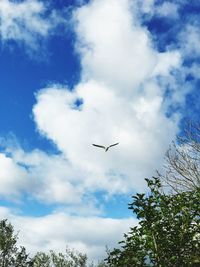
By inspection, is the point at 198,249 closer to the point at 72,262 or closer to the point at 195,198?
the point at 195,198

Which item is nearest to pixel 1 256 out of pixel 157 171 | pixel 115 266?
pixel 157 171

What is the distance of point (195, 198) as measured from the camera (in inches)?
385

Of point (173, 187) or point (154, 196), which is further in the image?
point (173, 187)

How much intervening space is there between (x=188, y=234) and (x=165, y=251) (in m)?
0.65

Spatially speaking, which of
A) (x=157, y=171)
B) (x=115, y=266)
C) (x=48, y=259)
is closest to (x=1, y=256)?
(x=48, y=259)

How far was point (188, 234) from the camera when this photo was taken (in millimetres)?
9211

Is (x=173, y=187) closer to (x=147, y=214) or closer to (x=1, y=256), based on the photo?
(x=147, y=214)

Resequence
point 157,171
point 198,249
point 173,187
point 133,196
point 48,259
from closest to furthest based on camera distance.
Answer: point 198,249
point 133,196
point 173,187
point 157,171
point 48,259

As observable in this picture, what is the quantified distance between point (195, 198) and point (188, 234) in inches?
38.2

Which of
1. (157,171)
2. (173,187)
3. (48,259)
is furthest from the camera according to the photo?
(48,259)

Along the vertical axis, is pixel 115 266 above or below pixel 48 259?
below

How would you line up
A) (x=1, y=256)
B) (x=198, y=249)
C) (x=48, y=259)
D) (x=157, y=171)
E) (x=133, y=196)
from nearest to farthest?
(x=198, y=249), (x=133, y=196), (x=157, y=171), (x=1, y=256), (x=48, y=259)

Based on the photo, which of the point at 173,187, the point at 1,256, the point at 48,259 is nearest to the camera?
the point at 173,187

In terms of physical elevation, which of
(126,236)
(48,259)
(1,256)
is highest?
(48,259)
